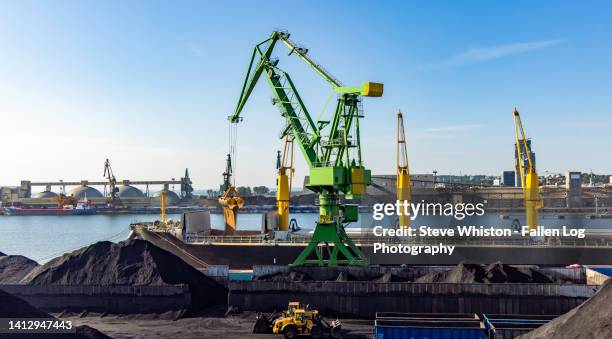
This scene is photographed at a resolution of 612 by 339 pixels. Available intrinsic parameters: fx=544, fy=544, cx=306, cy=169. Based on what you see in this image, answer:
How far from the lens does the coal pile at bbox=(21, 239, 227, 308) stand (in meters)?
33.7

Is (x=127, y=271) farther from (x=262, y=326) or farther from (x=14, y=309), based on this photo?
(x=262, y=326)

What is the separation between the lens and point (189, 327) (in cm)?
2877

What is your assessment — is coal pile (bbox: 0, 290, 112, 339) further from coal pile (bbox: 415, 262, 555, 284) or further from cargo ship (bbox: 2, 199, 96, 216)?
cargo ship (bbox: 2, 199, 96, 216)

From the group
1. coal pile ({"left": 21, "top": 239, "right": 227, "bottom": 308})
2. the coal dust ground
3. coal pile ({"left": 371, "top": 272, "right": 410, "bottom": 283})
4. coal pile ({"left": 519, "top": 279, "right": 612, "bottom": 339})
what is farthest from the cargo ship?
coal pile ({"left": 519, "top": 279, "right": 612, "bottom": 339})

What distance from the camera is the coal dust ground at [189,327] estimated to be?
88.8 ft

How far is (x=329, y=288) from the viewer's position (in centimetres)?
3170

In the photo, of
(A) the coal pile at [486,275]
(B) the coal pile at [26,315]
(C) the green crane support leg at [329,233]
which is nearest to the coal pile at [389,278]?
(A) the coal pile at [486,275]

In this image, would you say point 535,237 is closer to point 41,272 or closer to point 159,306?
point 159,306

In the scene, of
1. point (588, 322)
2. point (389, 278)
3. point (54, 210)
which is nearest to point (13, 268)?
point (389, 278)

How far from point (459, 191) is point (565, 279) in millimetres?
96143

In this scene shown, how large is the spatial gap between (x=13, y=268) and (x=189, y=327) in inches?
706

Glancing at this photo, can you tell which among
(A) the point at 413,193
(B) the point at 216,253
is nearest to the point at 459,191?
(A) the point at 413,193

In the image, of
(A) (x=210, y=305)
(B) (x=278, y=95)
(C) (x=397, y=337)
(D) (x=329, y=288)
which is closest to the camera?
(C) (x=397, y=337)

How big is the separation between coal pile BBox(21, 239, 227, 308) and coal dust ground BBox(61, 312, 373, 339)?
2671 mm
